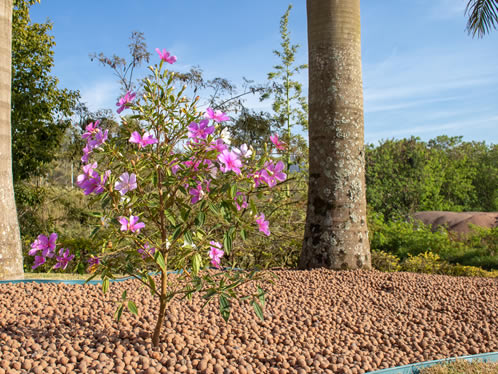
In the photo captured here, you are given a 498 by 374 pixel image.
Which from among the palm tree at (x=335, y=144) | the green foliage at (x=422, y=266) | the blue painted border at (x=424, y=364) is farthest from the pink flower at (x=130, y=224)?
the green foliage at (x=422, y=266)

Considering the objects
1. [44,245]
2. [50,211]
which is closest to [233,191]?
[44,245]

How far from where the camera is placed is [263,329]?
307cm

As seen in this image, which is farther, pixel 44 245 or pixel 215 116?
pixel 44 245

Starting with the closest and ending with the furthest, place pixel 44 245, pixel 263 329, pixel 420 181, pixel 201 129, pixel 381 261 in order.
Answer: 1. pixel 201 129
2. pixel 44 245
3. pixel 263 329
4. pixel 381 261
5. pixel 420 181

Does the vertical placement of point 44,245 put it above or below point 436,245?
above

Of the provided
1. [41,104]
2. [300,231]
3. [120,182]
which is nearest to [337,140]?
[300,231]

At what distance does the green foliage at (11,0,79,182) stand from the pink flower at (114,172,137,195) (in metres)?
7.33

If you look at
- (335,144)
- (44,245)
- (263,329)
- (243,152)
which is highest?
(335,144)

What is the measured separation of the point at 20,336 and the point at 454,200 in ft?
48.0

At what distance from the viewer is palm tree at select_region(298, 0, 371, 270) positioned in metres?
4.71

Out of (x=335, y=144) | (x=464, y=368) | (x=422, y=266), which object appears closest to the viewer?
(x=464, y=368)

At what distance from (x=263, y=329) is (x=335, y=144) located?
94.2 inches

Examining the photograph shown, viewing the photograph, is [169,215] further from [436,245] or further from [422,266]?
[436,245]

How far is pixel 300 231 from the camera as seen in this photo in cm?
663
